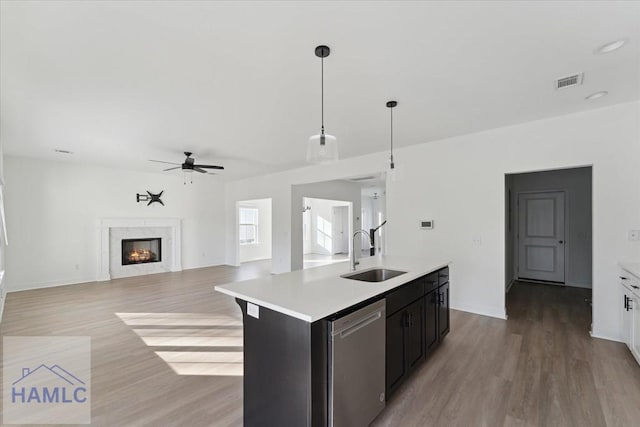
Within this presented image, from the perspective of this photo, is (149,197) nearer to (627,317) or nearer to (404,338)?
(404,338)

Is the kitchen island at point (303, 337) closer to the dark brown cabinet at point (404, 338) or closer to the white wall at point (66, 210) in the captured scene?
the dark brown cabinet at point (404, 338)

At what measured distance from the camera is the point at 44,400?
2.26 metres

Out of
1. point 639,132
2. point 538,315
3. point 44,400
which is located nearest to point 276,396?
point 44,400

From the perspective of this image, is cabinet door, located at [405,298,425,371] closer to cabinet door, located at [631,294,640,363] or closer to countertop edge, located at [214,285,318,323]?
countertop edge, located at [214,285,318,323]

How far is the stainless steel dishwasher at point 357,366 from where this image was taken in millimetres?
1580

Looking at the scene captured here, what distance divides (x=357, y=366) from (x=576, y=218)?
646 centimetres

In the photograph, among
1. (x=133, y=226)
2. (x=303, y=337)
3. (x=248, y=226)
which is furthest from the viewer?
(x=248, y=226)

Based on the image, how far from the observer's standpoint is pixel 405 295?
7.50 ft

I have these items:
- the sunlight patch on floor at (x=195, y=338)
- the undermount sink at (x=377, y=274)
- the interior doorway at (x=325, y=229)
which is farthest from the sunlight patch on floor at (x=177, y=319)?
the interior doorway at (x=325, y=229)

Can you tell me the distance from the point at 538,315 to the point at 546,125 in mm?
2581

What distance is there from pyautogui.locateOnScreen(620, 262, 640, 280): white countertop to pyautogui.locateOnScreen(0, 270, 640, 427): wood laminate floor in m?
0.85

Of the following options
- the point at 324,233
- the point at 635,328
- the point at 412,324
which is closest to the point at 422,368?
the point at 412,324

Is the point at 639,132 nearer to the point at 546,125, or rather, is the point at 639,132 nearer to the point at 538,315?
the point at 546,125

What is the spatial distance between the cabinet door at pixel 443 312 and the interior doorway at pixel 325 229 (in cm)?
847
